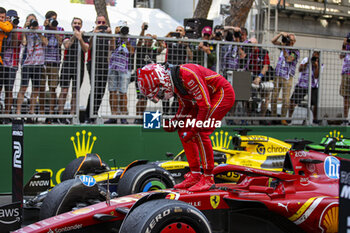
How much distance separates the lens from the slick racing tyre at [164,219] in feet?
12.8

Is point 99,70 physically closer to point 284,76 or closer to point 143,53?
point 143,53

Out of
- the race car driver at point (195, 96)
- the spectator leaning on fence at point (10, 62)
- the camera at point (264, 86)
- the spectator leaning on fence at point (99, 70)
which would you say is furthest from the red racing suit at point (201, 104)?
the camera at point (264, 86)

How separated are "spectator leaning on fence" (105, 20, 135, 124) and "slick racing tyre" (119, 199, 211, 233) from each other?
4.95m

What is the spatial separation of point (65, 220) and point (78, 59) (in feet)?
15.7

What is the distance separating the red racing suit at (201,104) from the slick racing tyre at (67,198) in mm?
1168

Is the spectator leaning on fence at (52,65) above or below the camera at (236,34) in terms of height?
below

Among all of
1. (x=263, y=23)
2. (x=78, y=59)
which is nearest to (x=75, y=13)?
(x=263, y=23)

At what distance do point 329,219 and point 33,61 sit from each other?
5.65 meters

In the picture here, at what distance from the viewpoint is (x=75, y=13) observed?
16.2 m

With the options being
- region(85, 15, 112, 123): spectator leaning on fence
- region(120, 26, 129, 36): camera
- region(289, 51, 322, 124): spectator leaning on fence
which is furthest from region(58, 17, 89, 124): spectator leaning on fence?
region(289, 51, 322, 124): spectator leaning on fence

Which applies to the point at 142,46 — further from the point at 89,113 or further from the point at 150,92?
the point at 150,92

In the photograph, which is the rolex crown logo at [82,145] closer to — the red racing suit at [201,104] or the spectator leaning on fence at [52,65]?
the spectator leaning on fence at [52,65]

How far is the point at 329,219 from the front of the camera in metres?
5.01

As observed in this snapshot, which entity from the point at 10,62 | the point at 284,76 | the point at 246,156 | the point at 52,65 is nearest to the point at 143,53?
the point at 52,65
